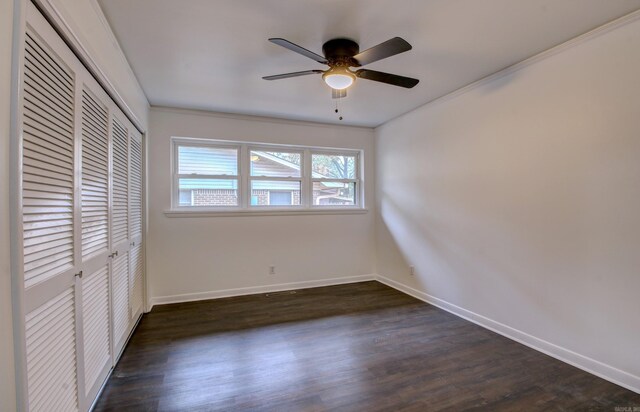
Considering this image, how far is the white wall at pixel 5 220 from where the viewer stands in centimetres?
94

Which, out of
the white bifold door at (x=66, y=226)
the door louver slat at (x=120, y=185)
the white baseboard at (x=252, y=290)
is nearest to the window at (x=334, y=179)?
the white baseboard at (x=252, y=290)

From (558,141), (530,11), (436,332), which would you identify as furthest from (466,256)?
(530,11)

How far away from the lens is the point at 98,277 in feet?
6.30

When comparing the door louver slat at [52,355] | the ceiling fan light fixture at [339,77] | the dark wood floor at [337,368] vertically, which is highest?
the ceiling fan light fixture at [339,77]

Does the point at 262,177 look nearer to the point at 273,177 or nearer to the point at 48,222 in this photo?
the point at 273,177

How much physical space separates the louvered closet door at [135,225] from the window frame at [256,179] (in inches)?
19.5

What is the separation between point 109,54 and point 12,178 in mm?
1458

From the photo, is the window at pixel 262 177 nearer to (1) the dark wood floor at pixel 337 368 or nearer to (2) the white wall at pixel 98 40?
(2) the white wall at pixel 98 40

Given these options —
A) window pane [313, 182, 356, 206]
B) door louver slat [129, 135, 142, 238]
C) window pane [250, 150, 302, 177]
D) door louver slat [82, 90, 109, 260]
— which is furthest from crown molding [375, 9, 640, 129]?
door louver slat [129, 135, 142, 238]

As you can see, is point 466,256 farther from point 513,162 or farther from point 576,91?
point 576,91

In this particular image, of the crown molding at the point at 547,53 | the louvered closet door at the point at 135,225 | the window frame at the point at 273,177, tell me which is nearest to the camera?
the crown molding at the point at 547,53

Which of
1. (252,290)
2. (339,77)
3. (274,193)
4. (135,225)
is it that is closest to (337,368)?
(252,290)

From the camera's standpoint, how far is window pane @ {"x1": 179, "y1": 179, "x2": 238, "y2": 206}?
381 centimetres

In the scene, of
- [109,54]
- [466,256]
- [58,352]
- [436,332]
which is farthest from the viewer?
[466,256]
